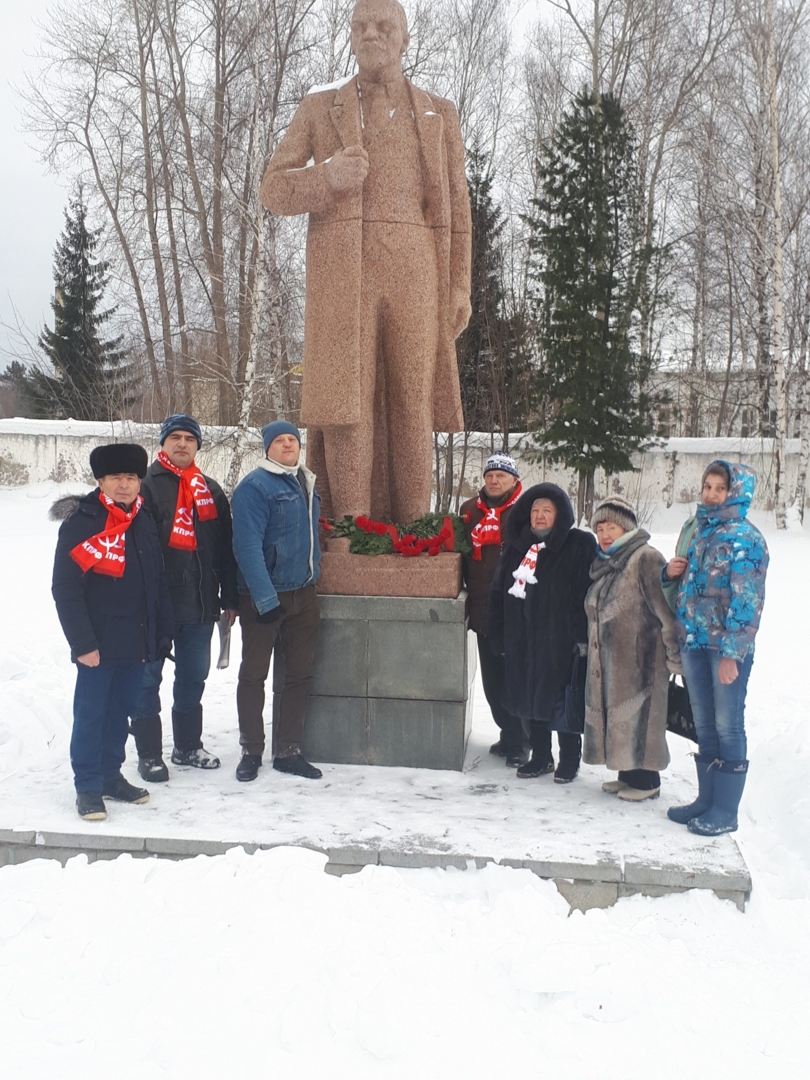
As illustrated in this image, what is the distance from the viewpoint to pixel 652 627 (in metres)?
4.20

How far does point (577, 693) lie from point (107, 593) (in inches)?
85.8

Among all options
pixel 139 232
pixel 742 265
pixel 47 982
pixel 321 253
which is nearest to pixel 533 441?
pixel 742 265

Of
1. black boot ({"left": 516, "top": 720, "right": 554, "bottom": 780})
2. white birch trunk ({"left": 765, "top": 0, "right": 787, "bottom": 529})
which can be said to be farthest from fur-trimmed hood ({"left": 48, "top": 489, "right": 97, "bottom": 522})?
white birch trunk ({"left": 765, "top": 0, "right": 787, "bottom": 529})

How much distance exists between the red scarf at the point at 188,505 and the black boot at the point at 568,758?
2.03 m

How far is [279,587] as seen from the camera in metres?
4.41

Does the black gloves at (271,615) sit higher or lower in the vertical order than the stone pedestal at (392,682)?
higher

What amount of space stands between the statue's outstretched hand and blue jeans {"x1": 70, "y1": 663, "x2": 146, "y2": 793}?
251 centimetres

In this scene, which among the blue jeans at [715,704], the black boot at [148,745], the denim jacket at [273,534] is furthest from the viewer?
the black boot at [148,745]

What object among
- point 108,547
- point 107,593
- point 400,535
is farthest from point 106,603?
point 400,535

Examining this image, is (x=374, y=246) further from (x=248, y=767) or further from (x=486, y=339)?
(x=486, y=339)

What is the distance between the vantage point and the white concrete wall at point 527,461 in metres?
17.6

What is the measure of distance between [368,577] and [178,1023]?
240cm

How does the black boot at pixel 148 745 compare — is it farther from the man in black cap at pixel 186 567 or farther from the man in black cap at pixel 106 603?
the man in black cap at pixel 106 603

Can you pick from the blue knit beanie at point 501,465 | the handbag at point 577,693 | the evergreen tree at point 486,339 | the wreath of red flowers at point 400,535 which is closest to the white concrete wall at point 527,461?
the evergreen tree at point 486,339
